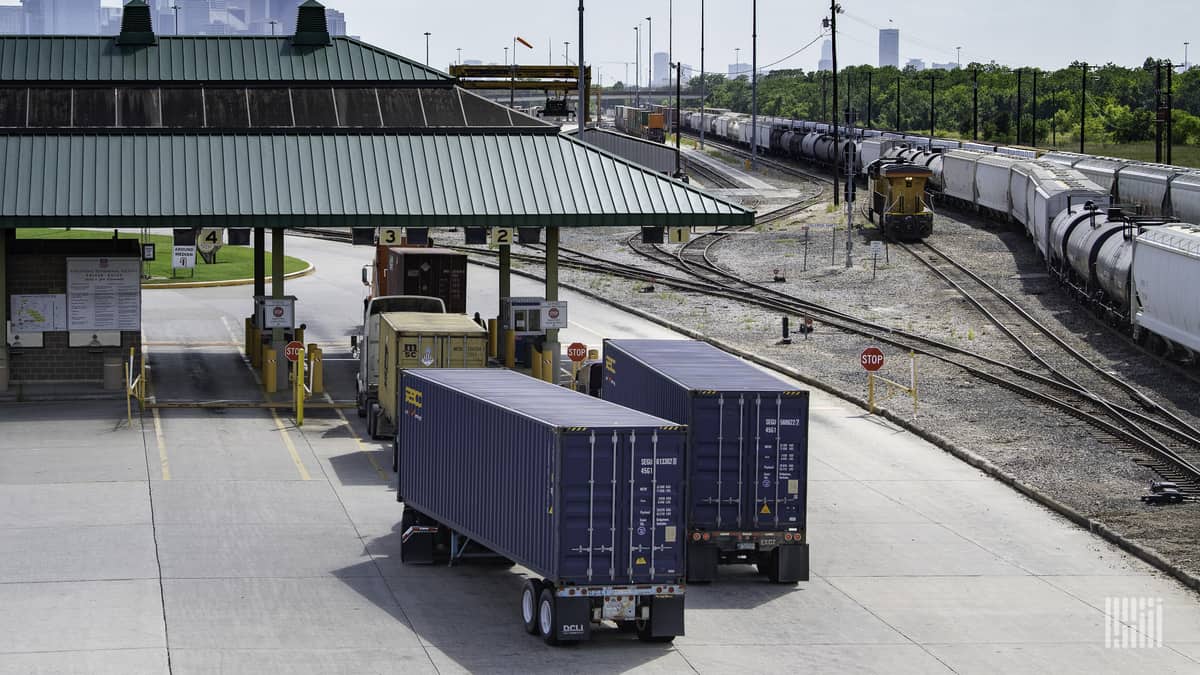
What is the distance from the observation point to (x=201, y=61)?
42.7 meters

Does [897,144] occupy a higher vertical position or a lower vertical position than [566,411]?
higher

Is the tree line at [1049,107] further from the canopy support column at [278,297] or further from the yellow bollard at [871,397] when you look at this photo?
the canopy support column at [278,297]

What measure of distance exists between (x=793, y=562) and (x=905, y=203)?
52499 millimetres

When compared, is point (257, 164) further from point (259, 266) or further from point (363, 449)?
point (363, 449)

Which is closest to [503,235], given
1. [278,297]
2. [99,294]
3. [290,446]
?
[278,297]

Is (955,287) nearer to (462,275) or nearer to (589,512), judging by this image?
(462,275)

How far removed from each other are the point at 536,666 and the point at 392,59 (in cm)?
2724

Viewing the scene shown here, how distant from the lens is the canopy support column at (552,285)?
39938 millimetres

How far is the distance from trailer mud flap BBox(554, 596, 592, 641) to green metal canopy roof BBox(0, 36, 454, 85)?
2460 cm

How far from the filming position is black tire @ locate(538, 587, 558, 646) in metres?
20.3

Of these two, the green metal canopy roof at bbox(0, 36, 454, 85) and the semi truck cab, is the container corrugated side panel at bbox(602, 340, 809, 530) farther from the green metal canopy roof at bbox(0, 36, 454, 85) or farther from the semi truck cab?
the green metal canopy roof at bbox(0, 36, 454, 85)

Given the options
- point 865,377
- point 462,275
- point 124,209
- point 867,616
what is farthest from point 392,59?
point 867,616

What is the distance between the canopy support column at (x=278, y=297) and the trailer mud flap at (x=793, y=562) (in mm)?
18372

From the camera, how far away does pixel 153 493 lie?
2886cm
